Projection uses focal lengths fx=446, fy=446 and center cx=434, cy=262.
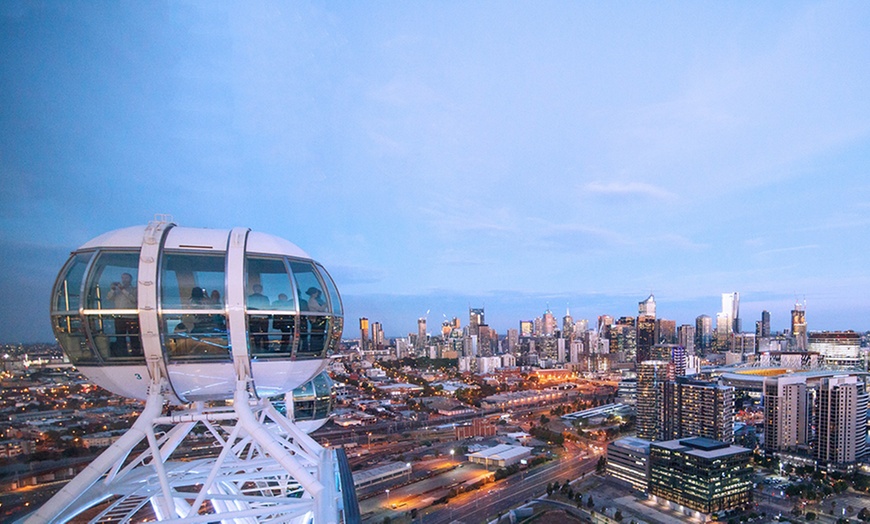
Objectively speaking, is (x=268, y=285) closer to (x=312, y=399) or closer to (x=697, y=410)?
(x=312, y=399)

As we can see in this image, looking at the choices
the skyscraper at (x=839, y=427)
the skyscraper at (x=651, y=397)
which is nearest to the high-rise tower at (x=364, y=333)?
the skyscraper at (x=651, y=397)

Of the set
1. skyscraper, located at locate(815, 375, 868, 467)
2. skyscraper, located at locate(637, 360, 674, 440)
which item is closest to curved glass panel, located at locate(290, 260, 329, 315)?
skyscraper, located at locate(637, 360, 674, 440)

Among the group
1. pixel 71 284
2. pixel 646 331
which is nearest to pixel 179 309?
pixel 71 284

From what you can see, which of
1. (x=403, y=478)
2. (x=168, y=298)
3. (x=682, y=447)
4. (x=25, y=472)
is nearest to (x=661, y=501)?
(x=682, y=447)

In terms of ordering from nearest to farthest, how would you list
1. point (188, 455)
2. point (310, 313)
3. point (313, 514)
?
1. point (313, 514)
2. point (310, 313)
3. point (188, 455)

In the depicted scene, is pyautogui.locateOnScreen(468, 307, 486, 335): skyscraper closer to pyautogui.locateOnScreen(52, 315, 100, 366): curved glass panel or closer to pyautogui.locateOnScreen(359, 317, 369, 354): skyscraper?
pyautogui.locateOnScreen(359, 317, 369, 354): skyscraper

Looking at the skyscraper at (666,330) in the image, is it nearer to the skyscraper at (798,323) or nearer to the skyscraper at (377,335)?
the skyscraper at (798,323)

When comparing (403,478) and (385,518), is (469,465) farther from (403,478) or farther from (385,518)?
(385,518)
